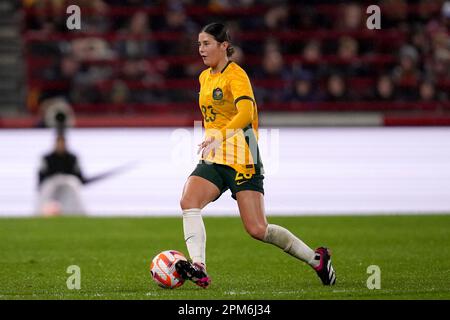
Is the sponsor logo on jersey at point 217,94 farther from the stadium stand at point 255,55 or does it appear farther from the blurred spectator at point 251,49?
the blurred spectator at point 251,49

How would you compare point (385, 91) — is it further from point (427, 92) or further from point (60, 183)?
point (60, 183)

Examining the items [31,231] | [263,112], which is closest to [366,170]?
[263,112]

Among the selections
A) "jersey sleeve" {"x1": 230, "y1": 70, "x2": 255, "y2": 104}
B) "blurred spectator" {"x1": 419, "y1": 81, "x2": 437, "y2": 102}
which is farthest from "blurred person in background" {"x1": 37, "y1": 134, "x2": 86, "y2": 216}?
"jersey sleeve" {"x1": 230, "y1": 70, "x2": 255, "y2": 104}

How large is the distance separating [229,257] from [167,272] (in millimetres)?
2606

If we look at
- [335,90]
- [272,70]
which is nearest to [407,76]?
[335,90]

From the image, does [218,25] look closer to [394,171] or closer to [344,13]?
[394,171]

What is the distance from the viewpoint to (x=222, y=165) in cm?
838

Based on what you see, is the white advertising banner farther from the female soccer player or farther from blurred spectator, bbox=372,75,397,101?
the female soccer player

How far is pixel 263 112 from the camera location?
17.6 m

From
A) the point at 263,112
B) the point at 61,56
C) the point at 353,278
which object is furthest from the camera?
the point at 61,56

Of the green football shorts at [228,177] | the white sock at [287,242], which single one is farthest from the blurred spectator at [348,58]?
the green football shorts at [228,177]

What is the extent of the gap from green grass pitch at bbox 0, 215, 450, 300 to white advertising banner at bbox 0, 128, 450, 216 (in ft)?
2.78
